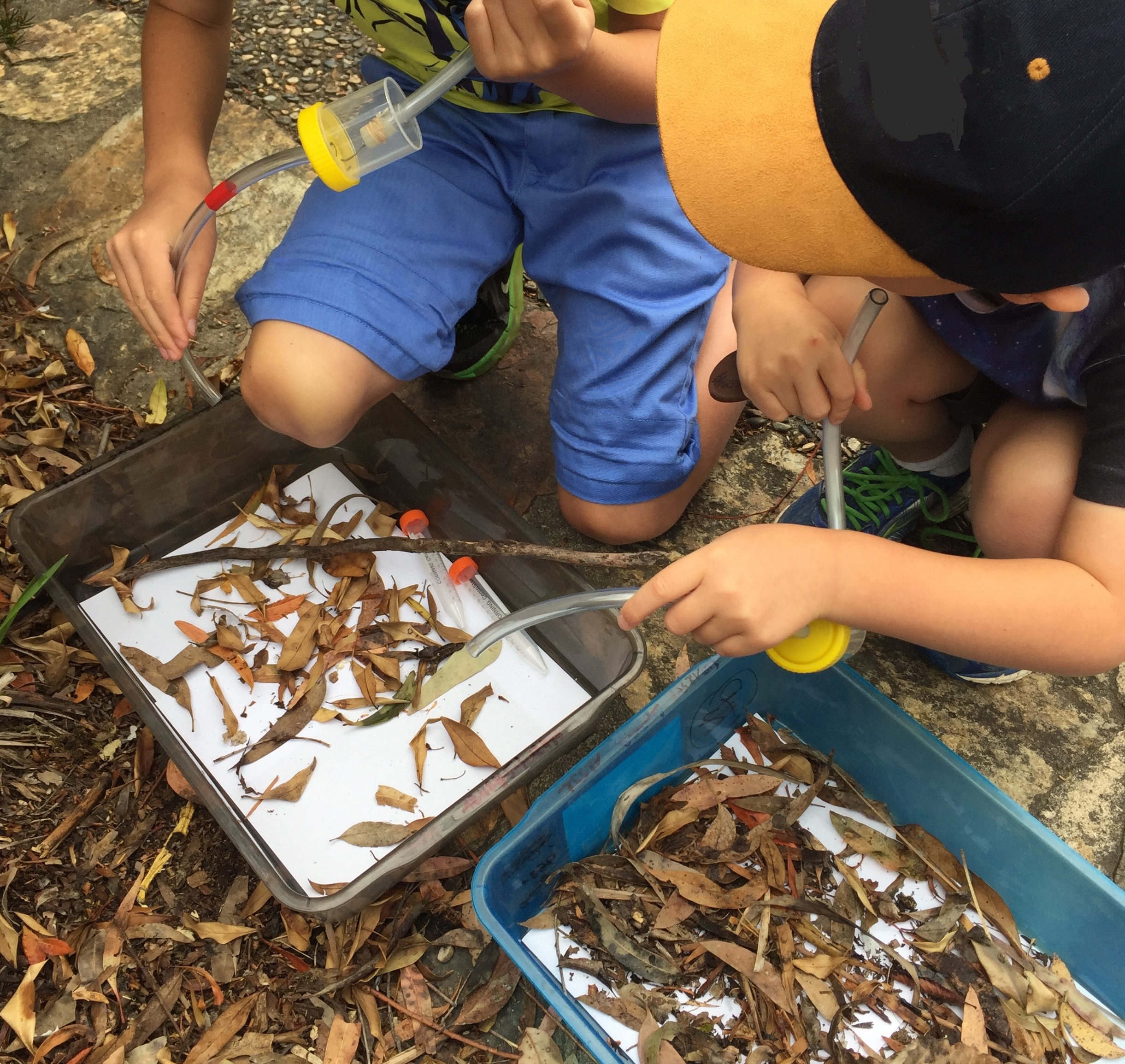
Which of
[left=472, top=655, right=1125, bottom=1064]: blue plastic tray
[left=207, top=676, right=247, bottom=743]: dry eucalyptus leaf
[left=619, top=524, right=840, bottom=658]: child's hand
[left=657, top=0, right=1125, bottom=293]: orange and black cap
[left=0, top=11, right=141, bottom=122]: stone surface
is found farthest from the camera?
[left=0, top=11, right=141, bottom=122]: stone surface

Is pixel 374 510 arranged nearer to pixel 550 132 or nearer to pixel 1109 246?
pixel 550 132

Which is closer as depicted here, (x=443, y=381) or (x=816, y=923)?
(x=816, y=923)

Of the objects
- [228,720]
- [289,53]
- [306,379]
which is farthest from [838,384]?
[289,53]

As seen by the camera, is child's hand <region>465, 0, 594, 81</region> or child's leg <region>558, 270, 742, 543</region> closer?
child's hand <region>465, 0, 594, 81</region>

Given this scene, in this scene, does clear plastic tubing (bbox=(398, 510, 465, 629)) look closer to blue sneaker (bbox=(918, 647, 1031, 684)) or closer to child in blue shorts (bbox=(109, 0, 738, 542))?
child in blue shorts (bbox=(109, 0, 738, 542))

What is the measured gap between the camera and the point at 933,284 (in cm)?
79

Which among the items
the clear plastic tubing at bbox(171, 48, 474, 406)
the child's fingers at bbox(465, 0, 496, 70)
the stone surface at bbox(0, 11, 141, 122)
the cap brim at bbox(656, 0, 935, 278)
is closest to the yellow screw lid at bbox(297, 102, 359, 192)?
the clear plastic tubing at bbox(171, 48, 474, 406)

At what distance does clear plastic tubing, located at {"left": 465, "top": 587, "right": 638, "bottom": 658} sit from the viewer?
968 mm

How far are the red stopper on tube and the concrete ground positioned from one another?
519 millimetres

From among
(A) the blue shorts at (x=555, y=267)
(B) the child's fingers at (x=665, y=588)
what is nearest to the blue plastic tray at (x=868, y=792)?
(B) the child's fingers at (x=665, y=588)

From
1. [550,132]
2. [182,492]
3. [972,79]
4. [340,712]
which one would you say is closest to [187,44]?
[550,132]

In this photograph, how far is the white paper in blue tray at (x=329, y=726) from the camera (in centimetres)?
114

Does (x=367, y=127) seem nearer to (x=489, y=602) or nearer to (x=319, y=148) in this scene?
(x=319, y=148)

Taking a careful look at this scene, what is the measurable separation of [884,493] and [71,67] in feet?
5.68
